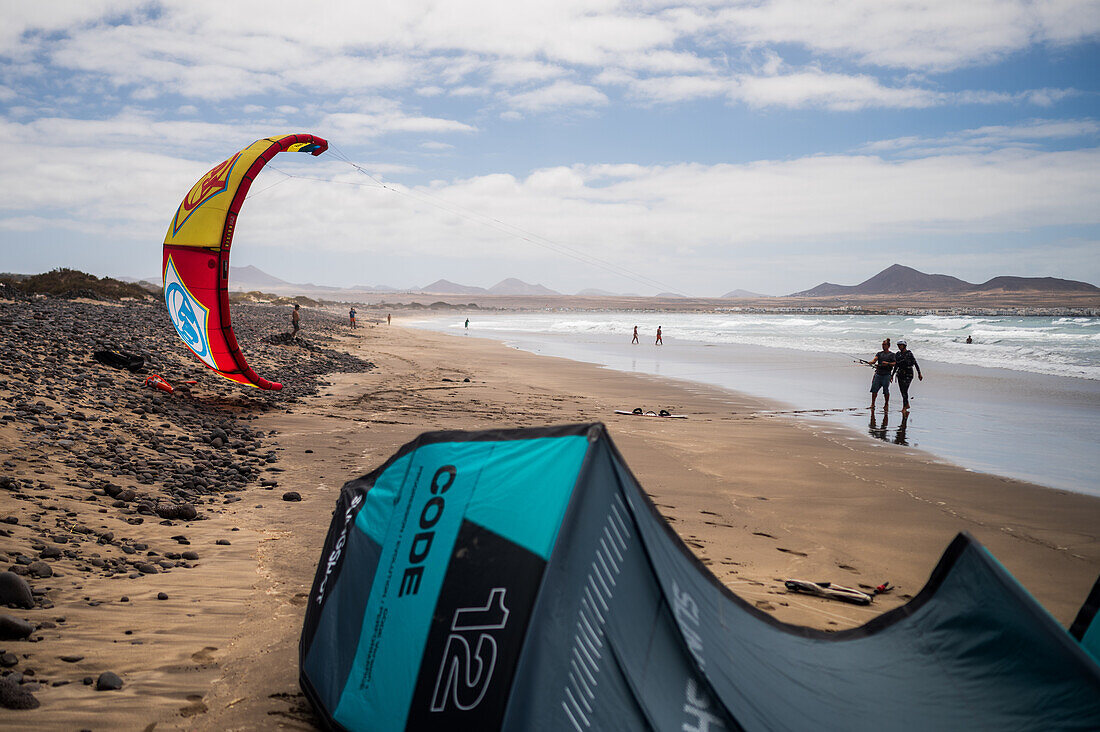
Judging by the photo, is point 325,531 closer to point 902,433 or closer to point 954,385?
point 902,433

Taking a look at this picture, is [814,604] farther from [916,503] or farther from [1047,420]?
[1047,420]

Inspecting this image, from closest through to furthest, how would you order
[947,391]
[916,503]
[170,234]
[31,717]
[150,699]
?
[31,717], [150,699], [916,503], [170,234], [947,391]

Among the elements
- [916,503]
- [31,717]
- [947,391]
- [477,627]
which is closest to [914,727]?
[477,627]

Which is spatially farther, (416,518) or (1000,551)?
(1000,551)

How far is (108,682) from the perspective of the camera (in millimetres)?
3441

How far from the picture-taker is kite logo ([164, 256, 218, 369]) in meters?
11.2

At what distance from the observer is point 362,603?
3.23m

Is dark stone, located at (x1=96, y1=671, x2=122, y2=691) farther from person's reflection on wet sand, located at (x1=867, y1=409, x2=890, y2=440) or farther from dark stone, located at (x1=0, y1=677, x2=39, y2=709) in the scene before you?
person's reflection on wet sand, located at (x1=867, y1=409, x2=890, y2=440)

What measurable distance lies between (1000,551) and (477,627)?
5.93m

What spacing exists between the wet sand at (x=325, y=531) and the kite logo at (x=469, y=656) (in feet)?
3.93

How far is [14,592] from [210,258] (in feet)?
25.6

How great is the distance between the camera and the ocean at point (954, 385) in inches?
437

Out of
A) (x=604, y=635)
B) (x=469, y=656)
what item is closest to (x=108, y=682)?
(x=469, y=656)

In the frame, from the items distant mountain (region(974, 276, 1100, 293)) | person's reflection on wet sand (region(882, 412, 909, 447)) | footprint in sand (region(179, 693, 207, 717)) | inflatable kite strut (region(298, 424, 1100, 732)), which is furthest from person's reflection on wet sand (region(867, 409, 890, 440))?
distant mountain (region(974, 276, 1100, 293))
